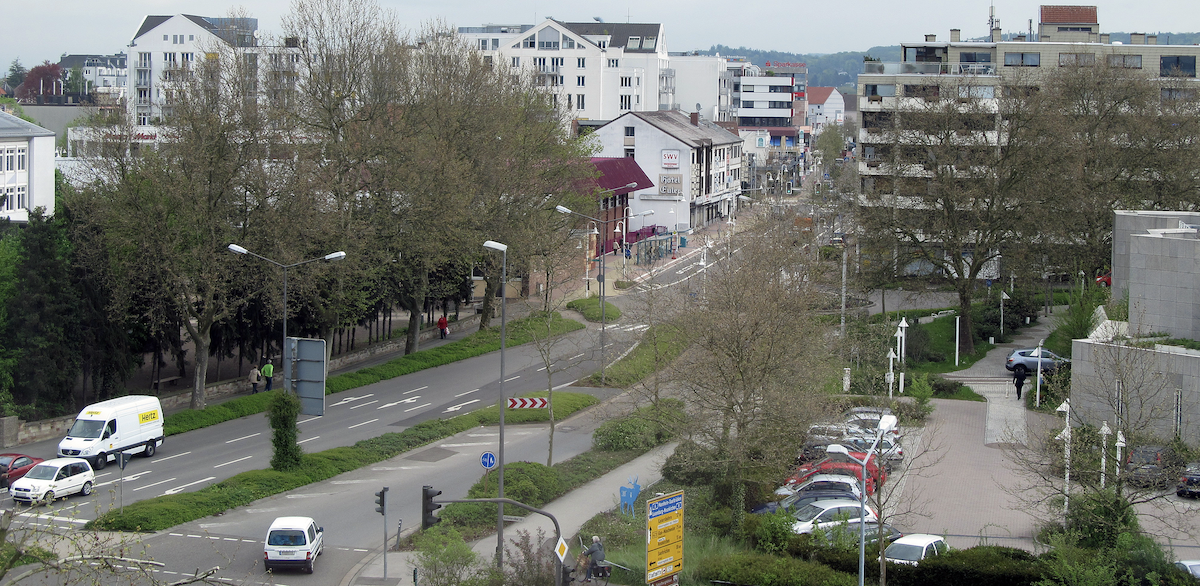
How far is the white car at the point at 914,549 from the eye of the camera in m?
22.5

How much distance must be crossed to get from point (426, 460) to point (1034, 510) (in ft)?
56.2

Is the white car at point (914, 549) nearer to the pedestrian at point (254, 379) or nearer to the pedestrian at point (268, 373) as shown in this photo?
the pedestrian at point (268, 373)

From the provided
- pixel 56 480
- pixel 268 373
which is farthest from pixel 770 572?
pixel 268 373

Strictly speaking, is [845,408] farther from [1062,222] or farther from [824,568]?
[1062,222]

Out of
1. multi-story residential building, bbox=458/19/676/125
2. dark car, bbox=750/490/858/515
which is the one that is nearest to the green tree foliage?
dark car, bbox=750/490/858/515

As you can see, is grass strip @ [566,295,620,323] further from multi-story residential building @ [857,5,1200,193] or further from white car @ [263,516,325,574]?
white car @ [263,516,325,574]

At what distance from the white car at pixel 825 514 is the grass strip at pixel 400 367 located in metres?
9.88

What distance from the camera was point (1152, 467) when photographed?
23.4 meters

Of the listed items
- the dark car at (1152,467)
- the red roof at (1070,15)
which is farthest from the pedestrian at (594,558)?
the red roof at (1070,15)

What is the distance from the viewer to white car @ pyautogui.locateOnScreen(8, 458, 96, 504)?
27.9 metres

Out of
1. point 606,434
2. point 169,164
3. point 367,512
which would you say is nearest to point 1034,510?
point 606,434

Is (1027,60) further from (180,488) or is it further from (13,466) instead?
(13,466)

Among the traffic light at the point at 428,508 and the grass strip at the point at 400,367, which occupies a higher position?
the traffic light at the point at 428,508

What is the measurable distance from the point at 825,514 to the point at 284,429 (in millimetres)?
14832
